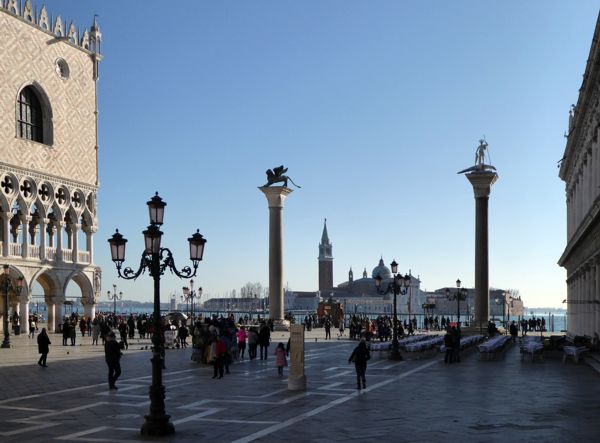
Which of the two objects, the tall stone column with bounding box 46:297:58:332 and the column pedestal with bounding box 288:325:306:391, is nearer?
the column pedestal with bounding box 288:325:306:391

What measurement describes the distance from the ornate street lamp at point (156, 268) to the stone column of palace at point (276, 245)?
31.3 m

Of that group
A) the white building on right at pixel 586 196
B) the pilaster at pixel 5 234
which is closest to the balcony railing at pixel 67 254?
the pilaster at pixel 5 234

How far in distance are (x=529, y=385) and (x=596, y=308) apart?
9.27m

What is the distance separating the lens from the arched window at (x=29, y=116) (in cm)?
4538

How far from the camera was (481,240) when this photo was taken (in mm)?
44156

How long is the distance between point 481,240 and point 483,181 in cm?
330

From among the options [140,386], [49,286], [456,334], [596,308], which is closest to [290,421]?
[140,386]

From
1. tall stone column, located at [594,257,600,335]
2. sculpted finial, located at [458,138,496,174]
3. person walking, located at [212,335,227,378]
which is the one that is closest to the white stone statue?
sculpted finial, located at [458,138,496,174]

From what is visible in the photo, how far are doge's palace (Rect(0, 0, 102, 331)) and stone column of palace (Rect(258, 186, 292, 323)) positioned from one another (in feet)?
36.1

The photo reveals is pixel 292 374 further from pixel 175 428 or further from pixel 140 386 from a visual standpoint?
pixel 175 428

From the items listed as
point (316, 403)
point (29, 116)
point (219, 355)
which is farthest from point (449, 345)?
point (29, 116)

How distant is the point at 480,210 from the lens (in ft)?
146

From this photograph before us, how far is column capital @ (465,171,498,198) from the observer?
4484 cm

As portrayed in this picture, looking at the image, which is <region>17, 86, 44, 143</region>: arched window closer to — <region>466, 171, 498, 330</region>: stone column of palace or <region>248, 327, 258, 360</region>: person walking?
<region>248, 327, 258, 360</region>: person walking
